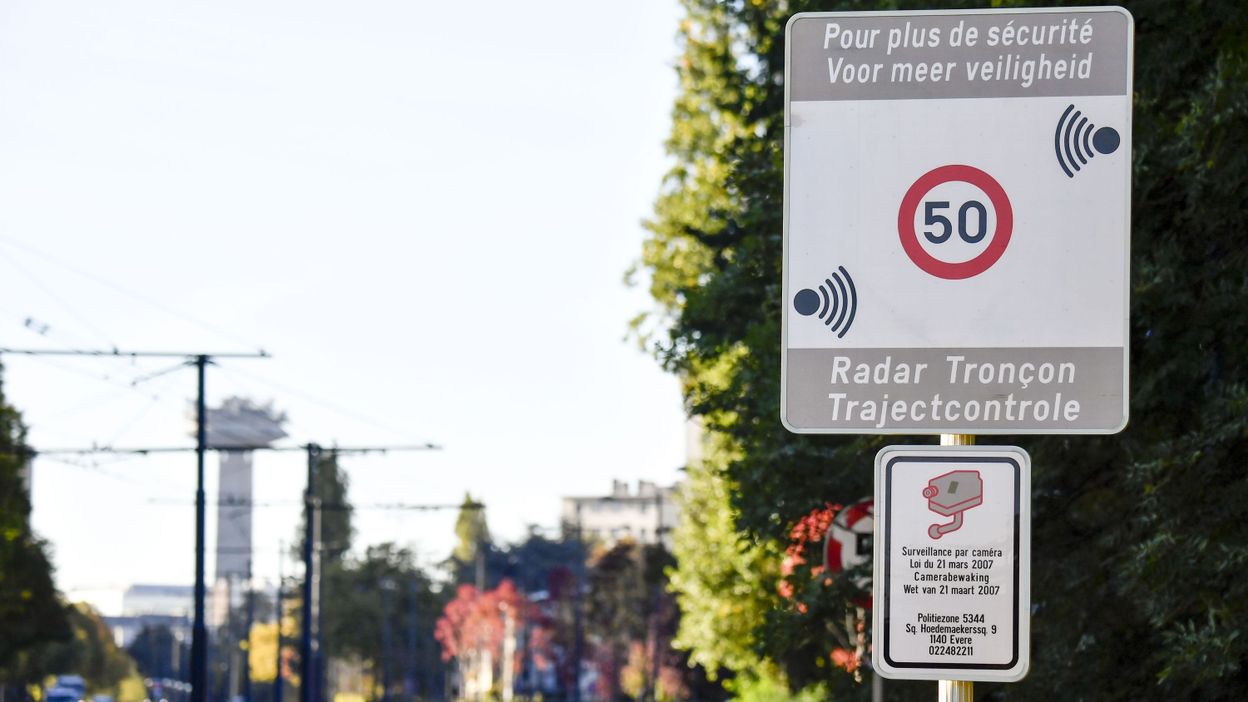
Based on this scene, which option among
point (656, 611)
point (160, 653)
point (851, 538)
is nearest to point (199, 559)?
point (851, 538)

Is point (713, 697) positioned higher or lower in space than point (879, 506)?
lower

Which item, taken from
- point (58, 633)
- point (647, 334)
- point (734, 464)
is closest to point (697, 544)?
point (647, 334)

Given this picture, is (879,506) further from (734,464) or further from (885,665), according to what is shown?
(734,464)

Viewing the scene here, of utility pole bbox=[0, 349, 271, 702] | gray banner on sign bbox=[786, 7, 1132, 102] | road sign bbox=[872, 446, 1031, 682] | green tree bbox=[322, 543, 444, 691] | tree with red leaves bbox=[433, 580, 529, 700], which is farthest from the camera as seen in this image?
green tree bbox=[322, 543, 444, 691]

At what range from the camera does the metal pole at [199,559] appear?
36.1m

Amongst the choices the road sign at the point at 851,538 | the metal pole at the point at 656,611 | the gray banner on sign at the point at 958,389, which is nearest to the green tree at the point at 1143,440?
the road sign at the point at 851,538

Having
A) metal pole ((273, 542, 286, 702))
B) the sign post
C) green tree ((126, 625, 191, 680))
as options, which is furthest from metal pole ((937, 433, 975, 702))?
green tree ((126, 625, 191, 680))

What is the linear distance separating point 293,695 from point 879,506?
6791 inches

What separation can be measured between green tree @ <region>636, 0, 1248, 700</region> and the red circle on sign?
27.2 feet

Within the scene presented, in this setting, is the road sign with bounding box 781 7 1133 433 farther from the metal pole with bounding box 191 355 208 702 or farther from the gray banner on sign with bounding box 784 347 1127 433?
the metal pole with bounding box 191 355 208 702

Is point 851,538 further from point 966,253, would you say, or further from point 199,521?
point 199,521

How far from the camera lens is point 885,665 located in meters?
5.18

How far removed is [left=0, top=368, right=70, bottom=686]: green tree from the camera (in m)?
68.8

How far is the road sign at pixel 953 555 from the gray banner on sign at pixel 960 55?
0.95m
